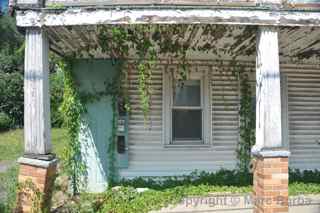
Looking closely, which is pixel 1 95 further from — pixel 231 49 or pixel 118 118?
pixel 231 49

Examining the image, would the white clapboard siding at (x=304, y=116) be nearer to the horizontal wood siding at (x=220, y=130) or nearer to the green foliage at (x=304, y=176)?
the horizontal wood siding at (x=220, y=130)

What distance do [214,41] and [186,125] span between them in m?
2.14

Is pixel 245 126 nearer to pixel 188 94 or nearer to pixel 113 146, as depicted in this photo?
pixel 188 94

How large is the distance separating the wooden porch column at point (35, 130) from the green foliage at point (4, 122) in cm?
1533

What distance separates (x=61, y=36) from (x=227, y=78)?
381 cm

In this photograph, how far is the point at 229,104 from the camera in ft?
29.0

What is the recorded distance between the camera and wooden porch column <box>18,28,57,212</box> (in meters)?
5.57

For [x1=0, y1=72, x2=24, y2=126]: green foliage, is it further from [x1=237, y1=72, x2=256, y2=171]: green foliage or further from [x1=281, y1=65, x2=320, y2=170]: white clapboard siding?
[x1=281, y1=65, x2=320, y2=170]: white clapboard siding

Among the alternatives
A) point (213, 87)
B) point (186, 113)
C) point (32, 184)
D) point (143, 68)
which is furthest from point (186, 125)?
point (32, 184)

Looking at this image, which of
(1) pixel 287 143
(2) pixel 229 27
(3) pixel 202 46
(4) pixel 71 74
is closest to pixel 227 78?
(3) pixel 202 46

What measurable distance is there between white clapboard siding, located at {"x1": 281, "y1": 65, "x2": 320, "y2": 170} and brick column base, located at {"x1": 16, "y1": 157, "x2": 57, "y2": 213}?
18.8 ft

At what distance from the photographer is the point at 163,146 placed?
8.61m

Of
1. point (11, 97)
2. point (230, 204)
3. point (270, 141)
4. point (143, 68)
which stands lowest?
point (230, 204)

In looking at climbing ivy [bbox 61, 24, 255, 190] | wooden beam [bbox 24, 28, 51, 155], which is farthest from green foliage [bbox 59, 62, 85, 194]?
wooden beam [bbox 24, 28, 51, 155]
